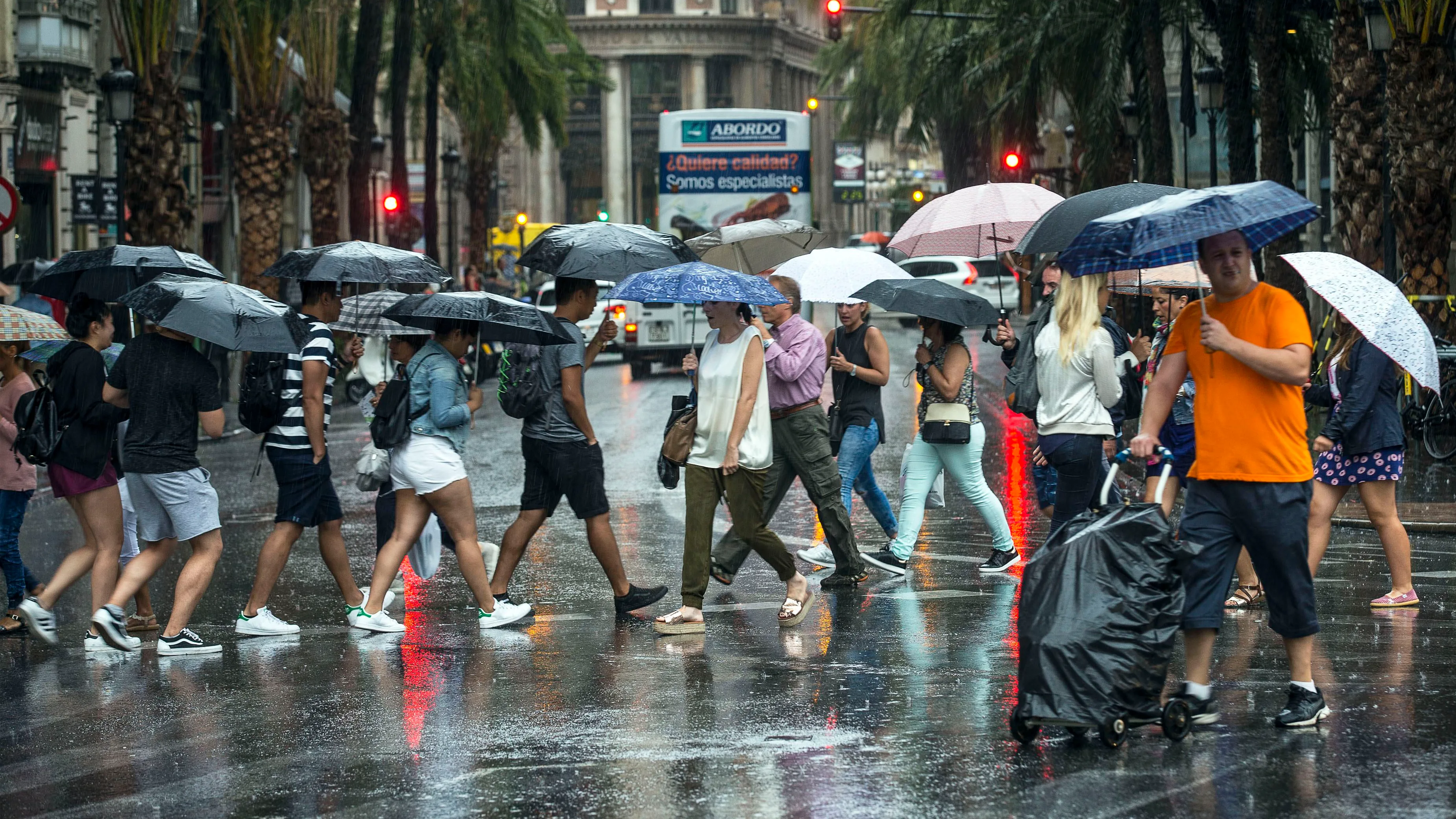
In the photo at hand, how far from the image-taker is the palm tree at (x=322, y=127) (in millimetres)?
30984

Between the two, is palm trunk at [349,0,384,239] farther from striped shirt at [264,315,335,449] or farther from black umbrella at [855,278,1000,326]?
striped shirt at [264,315,335,449]

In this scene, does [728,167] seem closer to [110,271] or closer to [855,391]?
[855,391]

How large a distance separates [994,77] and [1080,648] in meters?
23.6

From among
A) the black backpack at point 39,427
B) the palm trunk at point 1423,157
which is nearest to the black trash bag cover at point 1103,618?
the black backpack at point 39,427

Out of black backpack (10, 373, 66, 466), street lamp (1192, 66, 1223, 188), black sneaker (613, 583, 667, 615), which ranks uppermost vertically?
street lamp (1192, 66, 1223, 188)

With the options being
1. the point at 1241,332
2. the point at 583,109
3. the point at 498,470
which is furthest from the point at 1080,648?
the point at 583,109

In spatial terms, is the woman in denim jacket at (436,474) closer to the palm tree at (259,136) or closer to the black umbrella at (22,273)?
the black umbrella at (22,273)

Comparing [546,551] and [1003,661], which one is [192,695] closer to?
[1003,661]

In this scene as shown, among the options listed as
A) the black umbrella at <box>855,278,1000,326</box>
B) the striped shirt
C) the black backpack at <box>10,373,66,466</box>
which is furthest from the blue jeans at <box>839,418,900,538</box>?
the black backpack at <box>10,373,66,466</box>

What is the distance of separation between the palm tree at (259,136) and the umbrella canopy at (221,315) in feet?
63.9

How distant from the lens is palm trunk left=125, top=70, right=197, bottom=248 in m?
23.4

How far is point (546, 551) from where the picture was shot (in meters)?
11.8

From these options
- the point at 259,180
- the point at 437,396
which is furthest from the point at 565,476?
the point at 259,180

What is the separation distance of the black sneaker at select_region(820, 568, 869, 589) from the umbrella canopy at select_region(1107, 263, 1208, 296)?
2069 mm
